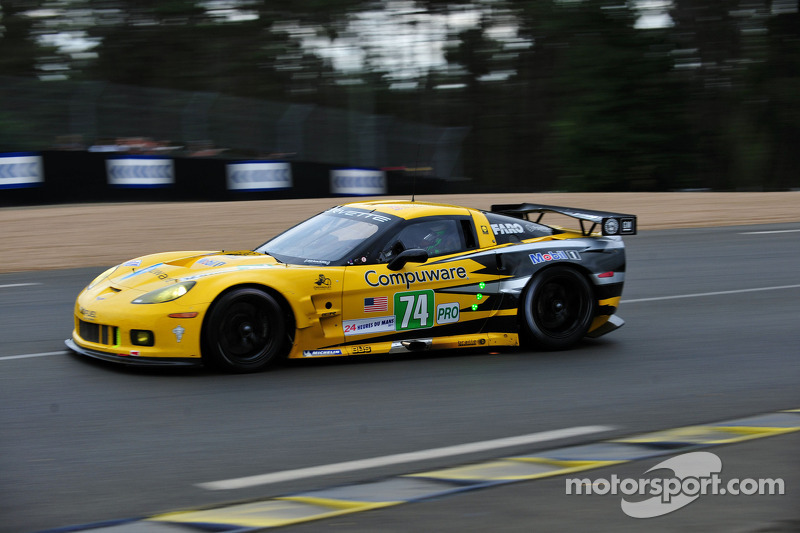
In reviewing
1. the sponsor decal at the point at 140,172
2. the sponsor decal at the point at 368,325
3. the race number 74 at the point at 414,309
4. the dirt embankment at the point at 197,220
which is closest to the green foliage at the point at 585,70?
the dirt embankment at the point at 197,220

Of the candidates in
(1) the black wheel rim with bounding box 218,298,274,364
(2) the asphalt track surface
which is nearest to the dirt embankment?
(2) the asphalt track surface

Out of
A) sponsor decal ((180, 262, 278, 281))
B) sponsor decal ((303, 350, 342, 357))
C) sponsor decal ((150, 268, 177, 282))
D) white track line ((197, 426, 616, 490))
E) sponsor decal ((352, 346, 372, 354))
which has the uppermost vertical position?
sponsor decal ((180, 262, 278, 281))

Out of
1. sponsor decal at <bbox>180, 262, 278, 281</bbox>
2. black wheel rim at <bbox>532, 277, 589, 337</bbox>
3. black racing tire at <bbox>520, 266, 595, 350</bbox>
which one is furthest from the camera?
black wheel rim at <bbox>532, 277, 589, 337</bbox>

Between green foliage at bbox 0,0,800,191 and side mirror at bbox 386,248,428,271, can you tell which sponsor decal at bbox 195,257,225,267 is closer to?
side mirror at bbox 386,248,428,271

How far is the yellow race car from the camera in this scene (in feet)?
21.5

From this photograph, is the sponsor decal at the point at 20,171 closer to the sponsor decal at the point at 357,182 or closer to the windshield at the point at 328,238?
the sponsor decal at the point at 357,182

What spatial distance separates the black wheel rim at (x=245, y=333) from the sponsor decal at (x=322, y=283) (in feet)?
1.43

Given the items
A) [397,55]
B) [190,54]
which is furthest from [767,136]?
[190,54]

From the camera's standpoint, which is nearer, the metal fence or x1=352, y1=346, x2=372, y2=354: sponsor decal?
x1=352, y1=346, x2=372, y2=354: sponsor decal

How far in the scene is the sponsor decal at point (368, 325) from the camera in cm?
704

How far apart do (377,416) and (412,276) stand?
1.64 meters

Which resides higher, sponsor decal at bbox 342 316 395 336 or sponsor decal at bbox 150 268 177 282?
sponsor decal at bbox 150 268 177 282


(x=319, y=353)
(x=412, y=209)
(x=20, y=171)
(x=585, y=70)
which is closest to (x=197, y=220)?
(x=20, y=171)

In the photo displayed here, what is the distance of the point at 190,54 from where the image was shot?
33.4 m
